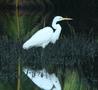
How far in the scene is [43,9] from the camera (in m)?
7.38

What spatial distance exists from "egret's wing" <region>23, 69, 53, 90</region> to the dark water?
0.06 m

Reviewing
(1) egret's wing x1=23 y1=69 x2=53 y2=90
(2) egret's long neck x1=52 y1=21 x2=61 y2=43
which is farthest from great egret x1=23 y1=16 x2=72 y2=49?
(1) egret's wing x1=23 y1=69 x2=53 y2=90

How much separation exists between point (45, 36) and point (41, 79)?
457 mm

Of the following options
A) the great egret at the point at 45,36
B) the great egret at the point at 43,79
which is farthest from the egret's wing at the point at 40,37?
the great egret at the point at 43,79

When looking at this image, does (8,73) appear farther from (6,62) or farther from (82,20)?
(82,20)

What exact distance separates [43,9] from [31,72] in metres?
0.67

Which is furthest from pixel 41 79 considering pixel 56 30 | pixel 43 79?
pixel 56 30

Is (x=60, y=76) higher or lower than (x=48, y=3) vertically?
lower

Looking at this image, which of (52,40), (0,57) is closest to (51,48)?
(52,40)

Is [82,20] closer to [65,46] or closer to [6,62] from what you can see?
[65,46]

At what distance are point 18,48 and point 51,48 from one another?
34 cm

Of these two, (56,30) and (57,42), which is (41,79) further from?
(56,30)

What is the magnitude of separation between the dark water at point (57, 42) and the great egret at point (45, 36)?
42 millimetres

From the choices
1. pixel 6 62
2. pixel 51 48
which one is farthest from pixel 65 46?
pixel 6 62
